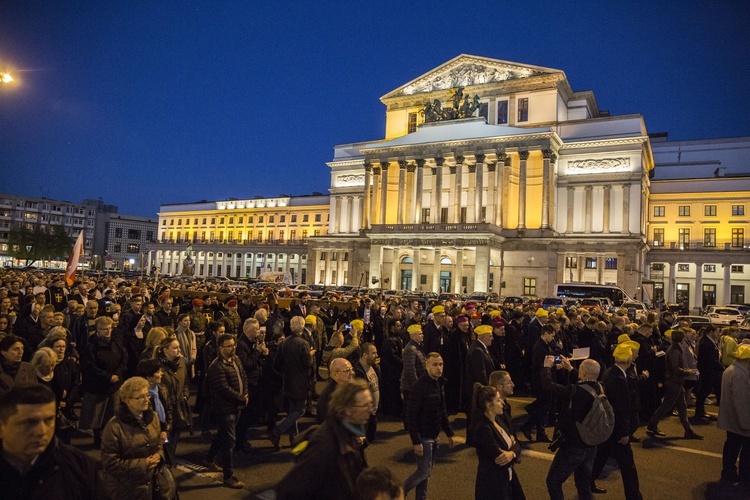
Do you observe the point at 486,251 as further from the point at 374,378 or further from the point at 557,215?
the point at 374,378

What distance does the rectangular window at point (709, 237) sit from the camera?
54656mm

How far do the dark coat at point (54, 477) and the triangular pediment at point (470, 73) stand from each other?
6334 cm

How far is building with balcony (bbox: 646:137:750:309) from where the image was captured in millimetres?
52188

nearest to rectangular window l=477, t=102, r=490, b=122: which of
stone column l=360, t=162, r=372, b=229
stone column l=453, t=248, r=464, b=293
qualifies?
stone column l=360, t=162, r=372, b=229

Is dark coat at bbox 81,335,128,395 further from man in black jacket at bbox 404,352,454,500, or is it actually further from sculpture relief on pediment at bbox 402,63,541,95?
sculpture relief on pediment at bbox 402,63,541,95

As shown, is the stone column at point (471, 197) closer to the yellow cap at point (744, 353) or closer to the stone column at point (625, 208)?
the stone column at point (625, 208)

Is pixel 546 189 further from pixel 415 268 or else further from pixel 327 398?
pixel 327 398

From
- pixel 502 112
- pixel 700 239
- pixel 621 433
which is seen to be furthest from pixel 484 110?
pixel 621 433

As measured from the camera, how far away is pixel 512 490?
17.4ft

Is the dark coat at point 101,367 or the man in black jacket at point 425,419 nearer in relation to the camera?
the man in black jacket at point 425,419

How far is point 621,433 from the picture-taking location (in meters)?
6.57

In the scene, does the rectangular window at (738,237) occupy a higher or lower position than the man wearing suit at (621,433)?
higher

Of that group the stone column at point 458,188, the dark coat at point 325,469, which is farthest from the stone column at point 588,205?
the dark coat at point 325,469

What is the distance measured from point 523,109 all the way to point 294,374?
5899 cm
